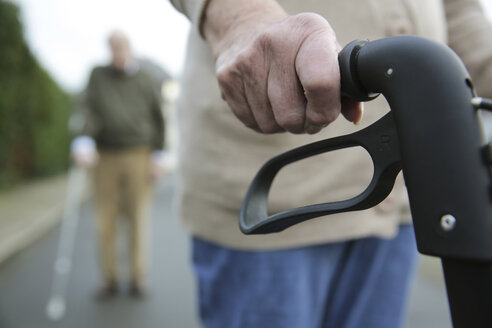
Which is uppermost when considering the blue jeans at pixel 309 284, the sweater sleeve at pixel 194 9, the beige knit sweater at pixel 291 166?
the sweater sleeve at pixel 194 9

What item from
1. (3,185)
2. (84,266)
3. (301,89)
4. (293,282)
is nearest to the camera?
(301,89)

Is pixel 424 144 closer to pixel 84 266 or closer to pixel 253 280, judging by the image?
pixel 253 280

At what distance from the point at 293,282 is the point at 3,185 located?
10012 mm

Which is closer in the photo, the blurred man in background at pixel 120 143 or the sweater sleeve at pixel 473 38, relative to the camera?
the sweater sleeve at pixel 473 38

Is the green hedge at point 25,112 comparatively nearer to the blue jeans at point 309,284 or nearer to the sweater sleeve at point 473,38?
the blue jeans at point 309,284

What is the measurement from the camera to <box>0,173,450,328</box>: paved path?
3648 millimetres

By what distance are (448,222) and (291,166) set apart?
0.53 meters

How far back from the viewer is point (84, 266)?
5.25 meters

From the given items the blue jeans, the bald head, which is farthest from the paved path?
the blue jeans

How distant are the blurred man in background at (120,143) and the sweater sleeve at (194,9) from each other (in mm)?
3386

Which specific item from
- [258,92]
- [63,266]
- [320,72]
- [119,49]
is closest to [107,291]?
[63,266]

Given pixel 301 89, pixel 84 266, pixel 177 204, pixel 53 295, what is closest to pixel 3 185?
pixel 84 266

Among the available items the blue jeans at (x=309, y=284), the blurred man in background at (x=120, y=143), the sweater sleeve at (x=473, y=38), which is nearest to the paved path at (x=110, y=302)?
the blurred man in background at (x=120, y=143)

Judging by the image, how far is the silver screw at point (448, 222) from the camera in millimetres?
505
